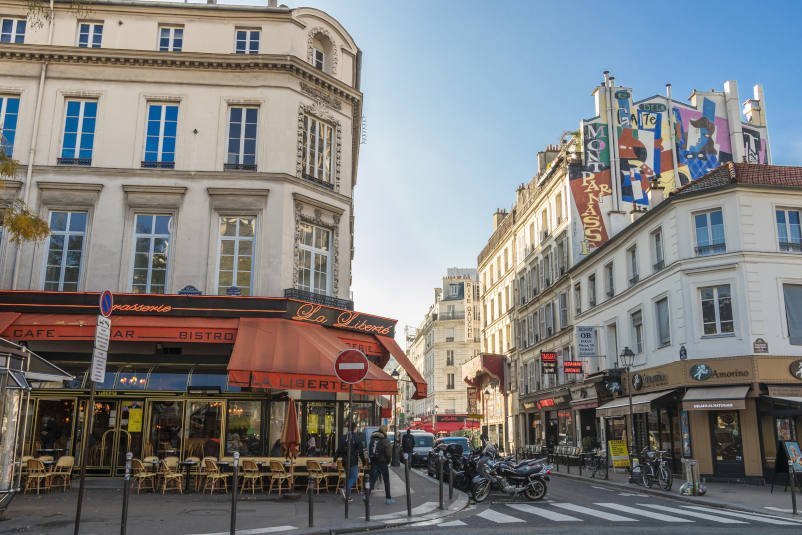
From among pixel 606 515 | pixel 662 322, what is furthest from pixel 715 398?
pixel 606 515

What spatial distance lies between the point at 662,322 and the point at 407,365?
11085 millimetres

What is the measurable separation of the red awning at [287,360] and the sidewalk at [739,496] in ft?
26.4

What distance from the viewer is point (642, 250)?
89.0ft

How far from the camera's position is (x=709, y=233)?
77.1 ft

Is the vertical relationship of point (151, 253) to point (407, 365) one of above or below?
above

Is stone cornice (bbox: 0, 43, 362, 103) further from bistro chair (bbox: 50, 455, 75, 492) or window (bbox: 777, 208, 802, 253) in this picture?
window (bbox: 777, 208, 802, 253)

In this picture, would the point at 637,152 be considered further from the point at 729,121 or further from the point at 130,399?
the point at 130,399

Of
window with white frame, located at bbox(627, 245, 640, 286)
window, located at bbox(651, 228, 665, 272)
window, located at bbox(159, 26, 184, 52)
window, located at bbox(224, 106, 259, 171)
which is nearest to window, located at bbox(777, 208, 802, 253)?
window, located at bbox(651, 228, 665, 272)

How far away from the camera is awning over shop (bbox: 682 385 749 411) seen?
69.8 ft

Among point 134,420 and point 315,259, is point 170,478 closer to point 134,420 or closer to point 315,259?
point 134,420

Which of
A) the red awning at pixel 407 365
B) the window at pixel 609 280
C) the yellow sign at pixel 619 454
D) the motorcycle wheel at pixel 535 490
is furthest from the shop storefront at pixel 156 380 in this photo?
the window at pixel 609 280

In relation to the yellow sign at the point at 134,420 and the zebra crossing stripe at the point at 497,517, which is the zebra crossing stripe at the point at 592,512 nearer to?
the zebra crossing stripe at the point at 497,517

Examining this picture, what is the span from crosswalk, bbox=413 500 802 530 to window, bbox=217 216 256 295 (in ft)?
31.2

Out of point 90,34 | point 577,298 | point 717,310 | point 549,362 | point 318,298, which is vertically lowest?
point 549,362
